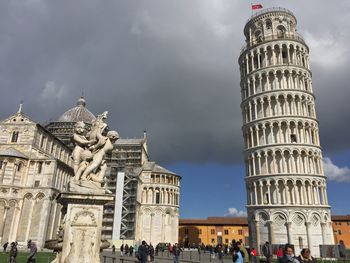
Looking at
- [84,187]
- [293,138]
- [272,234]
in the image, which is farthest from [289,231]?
[84,187]

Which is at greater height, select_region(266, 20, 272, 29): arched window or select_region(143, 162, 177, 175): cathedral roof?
select_region(266, 20, 272, 29): arched window

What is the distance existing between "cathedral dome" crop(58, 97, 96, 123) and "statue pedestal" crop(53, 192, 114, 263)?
6303 cm

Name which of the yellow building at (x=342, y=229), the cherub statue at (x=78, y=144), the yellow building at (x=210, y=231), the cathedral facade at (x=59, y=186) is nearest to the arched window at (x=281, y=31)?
the cathedral facade at (x=59, y=186)

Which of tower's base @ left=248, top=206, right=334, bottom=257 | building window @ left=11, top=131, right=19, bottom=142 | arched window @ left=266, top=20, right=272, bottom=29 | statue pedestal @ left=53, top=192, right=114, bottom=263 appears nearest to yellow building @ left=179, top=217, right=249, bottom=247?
tower's base @ left=248, top=206, right=334, bottom=257

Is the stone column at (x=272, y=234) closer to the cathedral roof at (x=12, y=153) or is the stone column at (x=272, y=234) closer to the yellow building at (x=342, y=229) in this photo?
the cathedral roof at (x=12, y=153)

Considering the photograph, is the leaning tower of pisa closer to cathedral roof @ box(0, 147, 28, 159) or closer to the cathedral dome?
cathedral roof @ box(0, 147, 28, 159)

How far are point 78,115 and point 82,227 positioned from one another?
66.5 meters

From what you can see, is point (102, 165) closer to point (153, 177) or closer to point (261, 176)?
point (261, 176)

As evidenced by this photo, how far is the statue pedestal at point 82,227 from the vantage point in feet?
19.7

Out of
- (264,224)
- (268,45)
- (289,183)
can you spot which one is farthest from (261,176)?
(268,45)

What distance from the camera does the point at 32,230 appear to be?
39.3 m

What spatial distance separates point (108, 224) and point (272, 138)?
3374 cm

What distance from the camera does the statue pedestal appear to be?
6.02 m

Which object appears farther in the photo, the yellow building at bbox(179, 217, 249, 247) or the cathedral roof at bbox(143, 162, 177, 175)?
the yellow building at bbox(179, 217, 249, 247)
